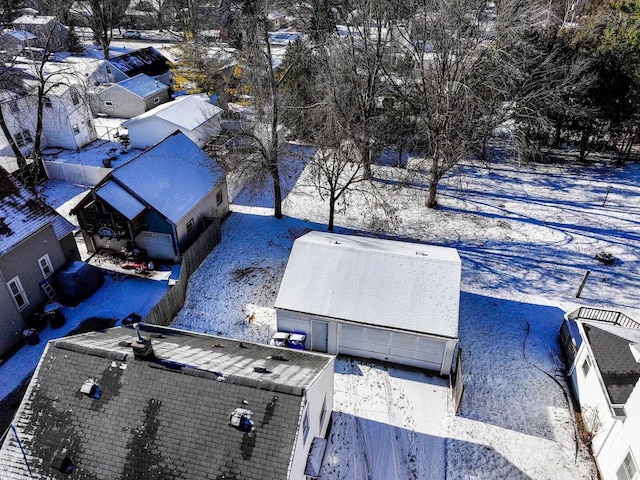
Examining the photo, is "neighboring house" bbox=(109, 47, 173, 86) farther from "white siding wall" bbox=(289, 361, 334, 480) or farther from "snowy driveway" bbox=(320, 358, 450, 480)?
"white siding wall" bbox=(289, 361, 334, 480)

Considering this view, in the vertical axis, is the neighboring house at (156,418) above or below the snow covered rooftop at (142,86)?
below

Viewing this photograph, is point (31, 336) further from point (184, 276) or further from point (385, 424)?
point (385, 424)

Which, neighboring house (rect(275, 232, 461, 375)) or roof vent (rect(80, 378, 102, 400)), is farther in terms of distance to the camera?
neighboring house (rect(275, 232, 461, 375))

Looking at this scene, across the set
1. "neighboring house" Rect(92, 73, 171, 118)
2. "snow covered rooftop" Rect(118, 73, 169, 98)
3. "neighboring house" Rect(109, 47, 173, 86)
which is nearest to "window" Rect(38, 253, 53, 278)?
"neighboring house" Rect(92, 73, 171, 118)

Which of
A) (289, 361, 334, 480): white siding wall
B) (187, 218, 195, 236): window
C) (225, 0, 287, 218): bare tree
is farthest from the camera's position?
(187, 218, 195, 236): window

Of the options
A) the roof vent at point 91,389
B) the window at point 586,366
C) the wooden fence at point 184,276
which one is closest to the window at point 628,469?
the window at point 586,366

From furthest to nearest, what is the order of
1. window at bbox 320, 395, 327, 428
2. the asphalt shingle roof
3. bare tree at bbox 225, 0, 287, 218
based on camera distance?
the asphalt shingle roof
bare tree at bbox 225, 0, 287, 218
window at bbox 320, 395, 327, 428

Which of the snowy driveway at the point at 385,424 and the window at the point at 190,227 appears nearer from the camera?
the snowy driveway at the point at 385,424

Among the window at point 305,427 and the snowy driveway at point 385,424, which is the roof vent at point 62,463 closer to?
the window at point 305,427
